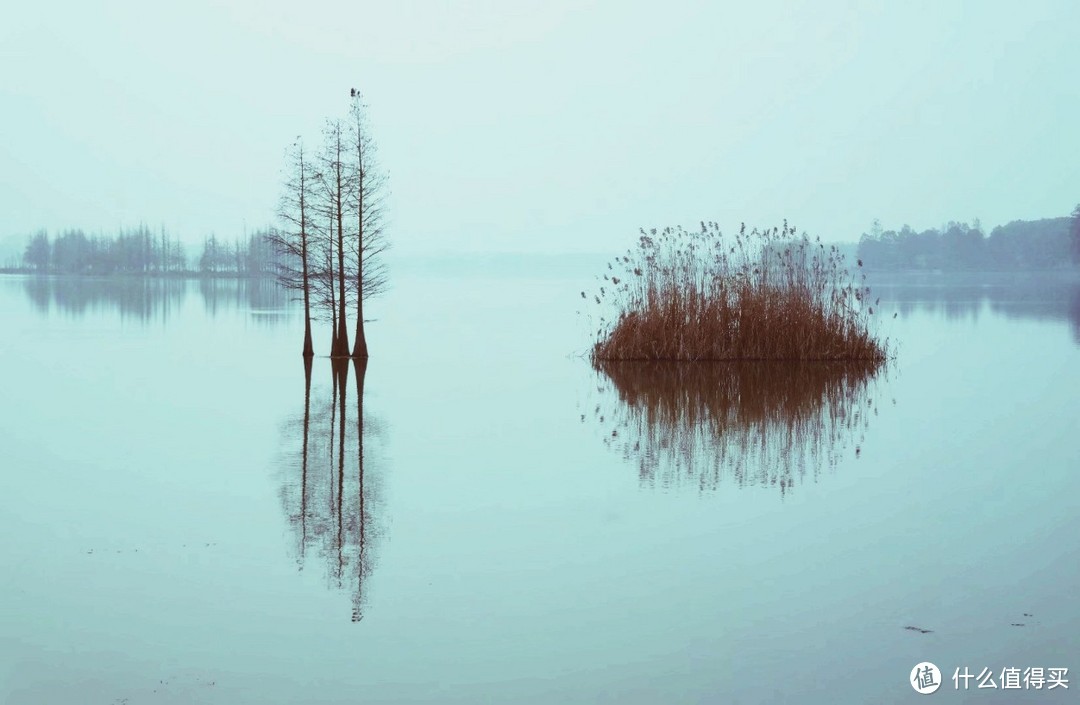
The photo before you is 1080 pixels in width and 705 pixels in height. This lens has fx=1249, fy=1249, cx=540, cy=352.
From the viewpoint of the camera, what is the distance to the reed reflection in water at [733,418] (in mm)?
8516

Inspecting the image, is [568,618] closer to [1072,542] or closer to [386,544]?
[386,544]

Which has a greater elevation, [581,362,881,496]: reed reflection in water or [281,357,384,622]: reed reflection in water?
[581,362,881,496]: reed reflection in water

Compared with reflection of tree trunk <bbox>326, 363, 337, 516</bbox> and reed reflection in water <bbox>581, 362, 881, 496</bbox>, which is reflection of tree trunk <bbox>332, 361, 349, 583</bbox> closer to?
reflection of tree trunk <bbox>326, 363, 337, 516</bbox>

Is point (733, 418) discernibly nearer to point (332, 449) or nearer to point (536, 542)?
point (332, 449)

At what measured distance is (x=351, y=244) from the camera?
18656mm

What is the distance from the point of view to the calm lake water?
180 inches

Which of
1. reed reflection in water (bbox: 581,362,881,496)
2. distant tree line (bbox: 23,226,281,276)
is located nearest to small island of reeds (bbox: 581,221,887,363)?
reed reflection in water (bbox: 581,362,881,496)

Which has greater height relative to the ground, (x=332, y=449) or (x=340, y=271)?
(x=340, y=271)

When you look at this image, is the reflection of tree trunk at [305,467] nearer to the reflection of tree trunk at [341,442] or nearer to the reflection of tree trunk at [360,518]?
the reflection of tree trunk at [341,442]

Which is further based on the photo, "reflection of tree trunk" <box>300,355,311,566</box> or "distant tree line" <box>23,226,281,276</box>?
"distant tree line" <box>23,226,281,276</box>

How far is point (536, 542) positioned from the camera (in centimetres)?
652

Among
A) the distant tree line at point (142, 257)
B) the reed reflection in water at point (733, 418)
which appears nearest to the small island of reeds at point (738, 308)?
the reed reflection in water at point (733, 418)

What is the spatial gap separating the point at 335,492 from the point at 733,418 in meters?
4.37

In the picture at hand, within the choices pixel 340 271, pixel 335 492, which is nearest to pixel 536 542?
pixel 335 492
